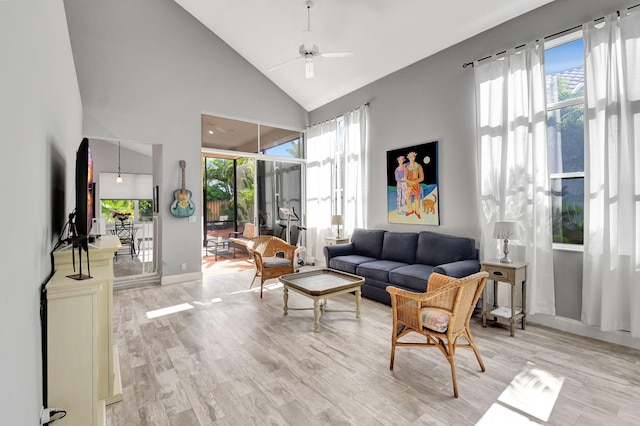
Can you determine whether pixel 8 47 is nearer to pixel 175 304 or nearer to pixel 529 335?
pixel 175 304

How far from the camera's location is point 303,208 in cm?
732

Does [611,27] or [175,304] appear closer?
[611,27]

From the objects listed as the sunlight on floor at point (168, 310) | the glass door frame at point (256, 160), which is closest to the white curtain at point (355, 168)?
the glass door frame at point (256, 160)

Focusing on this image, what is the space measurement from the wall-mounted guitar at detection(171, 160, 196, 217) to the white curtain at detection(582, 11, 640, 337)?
5573mm

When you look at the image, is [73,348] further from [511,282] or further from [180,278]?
[180,278]

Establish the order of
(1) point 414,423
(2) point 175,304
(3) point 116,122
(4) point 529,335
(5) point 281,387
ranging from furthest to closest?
(3) point 116,122 < (2) point 175,304 < (4) point 529,335 < (5) point 281,387 < (1) point 414,423

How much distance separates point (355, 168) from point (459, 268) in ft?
9.49

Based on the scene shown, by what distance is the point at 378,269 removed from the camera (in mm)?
4355

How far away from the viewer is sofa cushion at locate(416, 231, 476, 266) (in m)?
3.98

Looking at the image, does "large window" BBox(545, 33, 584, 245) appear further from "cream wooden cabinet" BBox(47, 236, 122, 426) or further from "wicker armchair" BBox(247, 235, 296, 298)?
"cream wooden cabinet" BBox(47, 236, 122, 426)

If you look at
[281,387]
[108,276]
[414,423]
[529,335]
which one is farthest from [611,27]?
[108,276]

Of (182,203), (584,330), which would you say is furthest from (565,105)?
(182,203)

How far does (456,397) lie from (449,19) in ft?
14.1

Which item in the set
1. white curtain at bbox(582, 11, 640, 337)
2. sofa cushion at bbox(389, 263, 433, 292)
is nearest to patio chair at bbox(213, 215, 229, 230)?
sofa cushion at bbox(389, 263, 433, 292)
